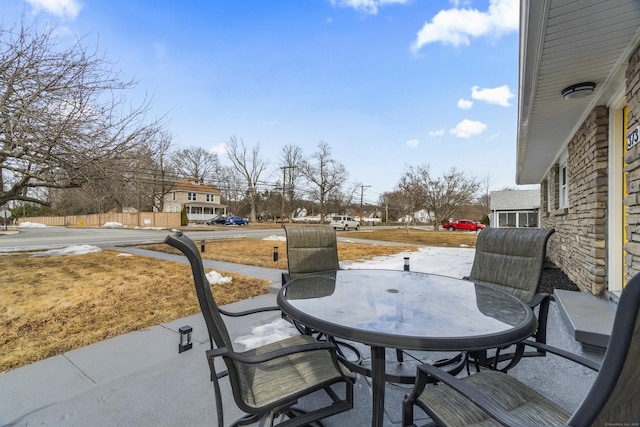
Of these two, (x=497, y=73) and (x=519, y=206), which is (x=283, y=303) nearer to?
(x=497, y=73)

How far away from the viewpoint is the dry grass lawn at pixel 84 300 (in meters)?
2.85

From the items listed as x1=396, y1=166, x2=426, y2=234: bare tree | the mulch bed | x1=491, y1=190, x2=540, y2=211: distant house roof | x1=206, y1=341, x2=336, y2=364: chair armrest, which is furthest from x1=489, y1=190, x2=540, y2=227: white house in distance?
x1=206, y1=341, x2=336, y2=364: chair armrest

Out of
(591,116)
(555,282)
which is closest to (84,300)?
(555,282)

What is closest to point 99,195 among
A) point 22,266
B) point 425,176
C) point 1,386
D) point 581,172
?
A: point 22,266

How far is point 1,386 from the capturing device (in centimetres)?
205

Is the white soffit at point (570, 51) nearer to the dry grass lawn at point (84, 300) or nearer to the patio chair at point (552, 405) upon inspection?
the patio chair at point (552, 405)

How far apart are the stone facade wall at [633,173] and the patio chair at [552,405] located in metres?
2.10

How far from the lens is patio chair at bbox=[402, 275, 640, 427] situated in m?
→ 0.68

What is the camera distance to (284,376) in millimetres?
1550

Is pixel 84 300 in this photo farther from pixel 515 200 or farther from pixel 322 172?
pixel 322 172

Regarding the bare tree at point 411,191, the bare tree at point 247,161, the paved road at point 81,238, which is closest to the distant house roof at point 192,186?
the bare tree at point 247,161

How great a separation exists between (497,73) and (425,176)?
1771cm

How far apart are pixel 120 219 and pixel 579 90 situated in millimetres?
37996

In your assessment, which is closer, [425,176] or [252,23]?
[252,23]
